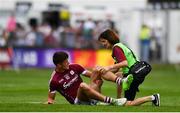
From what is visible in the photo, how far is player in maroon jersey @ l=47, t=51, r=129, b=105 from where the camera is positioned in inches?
655

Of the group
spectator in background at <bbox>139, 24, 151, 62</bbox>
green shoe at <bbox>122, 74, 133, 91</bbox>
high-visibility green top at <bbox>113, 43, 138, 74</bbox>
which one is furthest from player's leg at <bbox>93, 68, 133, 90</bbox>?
spectator in background at <bbox>139, 24, 151, 62</bbox>

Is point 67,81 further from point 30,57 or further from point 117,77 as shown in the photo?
point 30,57

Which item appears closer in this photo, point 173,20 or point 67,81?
point 67,81

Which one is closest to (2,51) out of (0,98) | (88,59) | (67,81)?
(88,59)

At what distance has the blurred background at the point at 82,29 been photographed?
124 ft

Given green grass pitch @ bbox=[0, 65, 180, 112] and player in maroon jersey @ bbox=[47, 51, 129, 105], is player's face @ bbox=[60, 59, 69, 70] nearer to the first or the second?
player in maroon jersey @ bbox=[47, 51, 129, 105]

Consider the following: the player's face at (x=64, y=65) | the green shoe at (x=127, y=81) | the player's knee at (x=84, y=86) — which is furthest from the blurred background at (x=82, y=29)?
the player's knee at (x=84, y=86)

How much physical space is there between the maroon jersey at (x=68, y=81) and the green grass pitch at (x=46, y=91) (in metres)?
0.30

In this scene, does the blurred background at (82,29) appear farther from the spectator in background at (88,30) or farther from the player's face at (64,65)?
the player's face at (64,65)

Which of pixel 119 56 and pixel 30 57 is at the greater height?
pixel 119 56

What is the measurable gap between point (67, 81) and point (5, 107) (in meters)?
1.38

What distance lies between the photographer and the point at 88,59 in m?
38.0

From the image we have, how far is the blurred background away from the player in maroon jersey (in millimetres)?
20361

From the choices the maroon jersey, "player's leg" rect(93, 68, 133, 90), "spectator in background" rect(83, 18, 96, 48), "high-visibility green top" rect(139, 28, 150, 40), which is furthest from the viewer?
"high-visibility green top" rect(139, 28, 150, 40)
